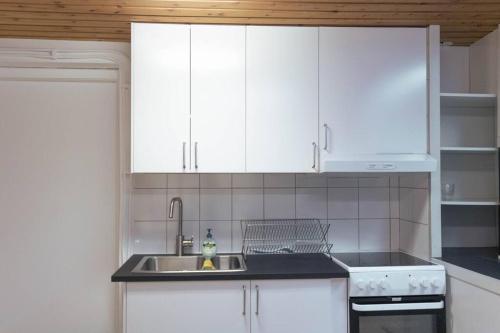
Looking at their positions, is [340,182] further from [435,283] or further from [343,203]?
[435,283]

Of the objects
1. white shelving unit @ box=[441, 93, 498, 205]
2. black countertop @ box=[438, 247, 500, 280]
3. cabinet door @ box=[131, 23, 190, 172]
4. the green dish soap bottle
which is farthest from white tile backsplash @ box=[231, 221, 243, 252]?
white shelving unit @ box=[441, 93, 498, 205]

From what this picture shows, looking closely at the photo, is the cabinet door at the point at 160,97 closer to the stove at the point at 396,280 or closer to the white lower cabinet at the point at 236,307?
the white lower cabinet at the point at 236,307

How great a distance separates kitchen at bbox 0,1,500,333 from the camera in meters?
1.76

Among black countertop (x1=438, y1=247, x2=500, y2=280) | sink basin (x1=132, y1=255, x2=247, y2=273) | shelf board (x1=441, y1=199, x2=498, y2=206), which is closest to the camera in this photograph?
black countertop (x1=438, y1=247, x2=500, y2=280)

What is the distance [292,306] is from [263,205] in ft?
2.33

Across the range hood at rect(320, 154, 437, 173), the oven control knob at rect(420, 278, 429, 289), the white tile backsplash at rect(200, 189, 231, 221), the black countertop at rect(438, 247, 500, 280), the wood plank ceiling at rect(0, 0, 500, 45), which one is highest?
the wood plank ceiling at rect(0, 0, 500, 45)

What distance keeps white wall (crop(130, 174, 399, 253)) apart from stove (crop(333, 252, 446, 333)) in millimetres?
511

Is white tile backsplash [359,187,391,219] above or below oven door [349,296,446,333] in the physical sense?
above

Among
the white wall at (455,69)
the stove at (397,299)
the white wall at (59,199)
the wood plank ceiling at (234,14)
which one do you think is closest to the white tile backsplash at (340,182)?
the stove at (397,299)

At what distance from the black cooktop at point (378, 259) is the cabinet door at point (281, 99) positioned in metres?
0.59

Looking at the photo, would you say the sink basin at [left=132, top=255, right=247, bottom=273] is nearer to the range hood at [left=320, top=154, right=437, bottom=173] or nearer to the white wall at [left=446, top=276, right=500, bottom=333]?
the range hood at [left=320, top=154, right=437, bottom=173]

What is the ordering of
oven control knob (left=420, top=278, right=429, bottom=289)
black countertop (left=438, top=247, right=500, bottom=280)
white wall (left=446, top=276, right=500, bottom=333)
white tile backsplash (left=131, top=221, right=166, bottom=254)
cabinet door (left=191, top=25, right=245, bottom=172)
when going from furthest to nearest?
white tile backsplash (left=131, top=221, right=166, bottom=254) → cabinet door (left=191, top=25, right=245, bottom=172) → oven control knob (left=420, top=278, right=429, bottom=289) → black countertop (left=438, top=247, right=500, bottom=280) → white wall (left=446, top=276, right=500, bottom=333)

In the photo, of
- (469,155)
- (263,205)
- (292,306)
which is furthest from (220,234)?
(469,155)

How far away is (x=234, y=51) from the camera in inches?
75.0
